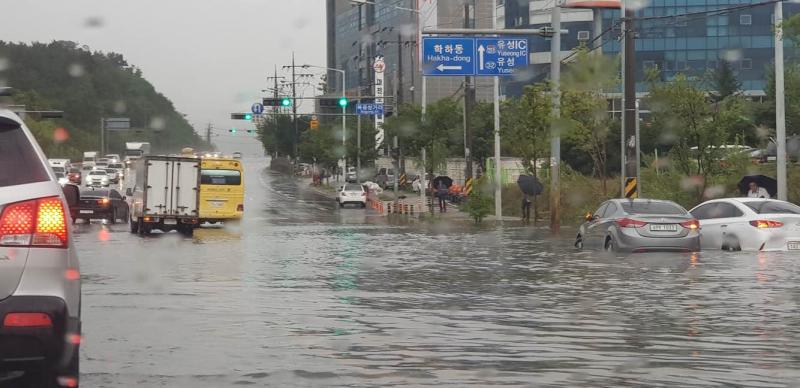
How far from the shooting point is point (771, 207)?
25422mm

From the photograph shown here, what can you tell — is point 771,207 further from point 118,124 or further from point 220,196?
point 118,124

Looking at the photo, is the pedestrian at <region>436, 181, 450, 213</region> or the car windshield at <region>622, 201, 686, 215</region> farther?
the pedestrian at <region>436, 181, 450, 213</region>

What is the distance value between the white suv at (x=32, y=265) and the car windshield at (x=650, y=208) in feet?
62.4

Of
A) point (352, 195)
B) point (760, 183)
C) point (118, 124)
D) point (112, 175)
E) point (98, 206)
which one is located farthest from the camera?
point (118, 124)

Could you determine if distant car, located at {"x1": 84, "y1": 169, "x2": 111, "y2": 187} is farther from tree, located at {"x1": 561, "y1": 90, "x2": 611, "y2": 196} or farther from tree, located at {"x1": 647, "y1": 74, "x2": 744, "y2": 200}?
tree, located at {"x1": 647, "y1": 74, "x2": 744, "y2": 200}

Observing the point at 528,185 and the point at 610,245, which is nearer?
the point at 610,245

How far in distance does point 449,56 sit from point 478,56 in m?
1.07

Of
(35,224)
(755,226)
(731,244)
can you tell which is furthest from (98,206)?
(35,224)

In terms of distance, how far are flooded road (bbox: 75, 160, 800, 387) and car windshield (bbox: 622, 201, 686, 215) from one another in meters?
0.95

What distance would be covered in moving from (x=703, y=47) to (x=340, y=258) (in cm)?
9518

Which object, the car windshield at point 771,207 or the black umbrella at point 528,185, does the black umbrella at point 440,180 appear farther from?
the car windshield at point 771,207

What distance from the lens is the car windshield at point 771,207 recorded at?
25.3 m

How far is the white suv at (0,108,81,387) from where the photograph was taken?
6641 millimetres

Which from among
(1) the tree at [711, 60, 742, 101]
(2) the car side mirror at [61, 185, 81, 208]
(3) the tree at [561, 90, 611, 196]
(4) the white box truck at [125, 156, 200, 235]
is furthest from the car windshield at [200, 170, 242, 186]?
(1) the tree at [711, 60, 742, 101]
